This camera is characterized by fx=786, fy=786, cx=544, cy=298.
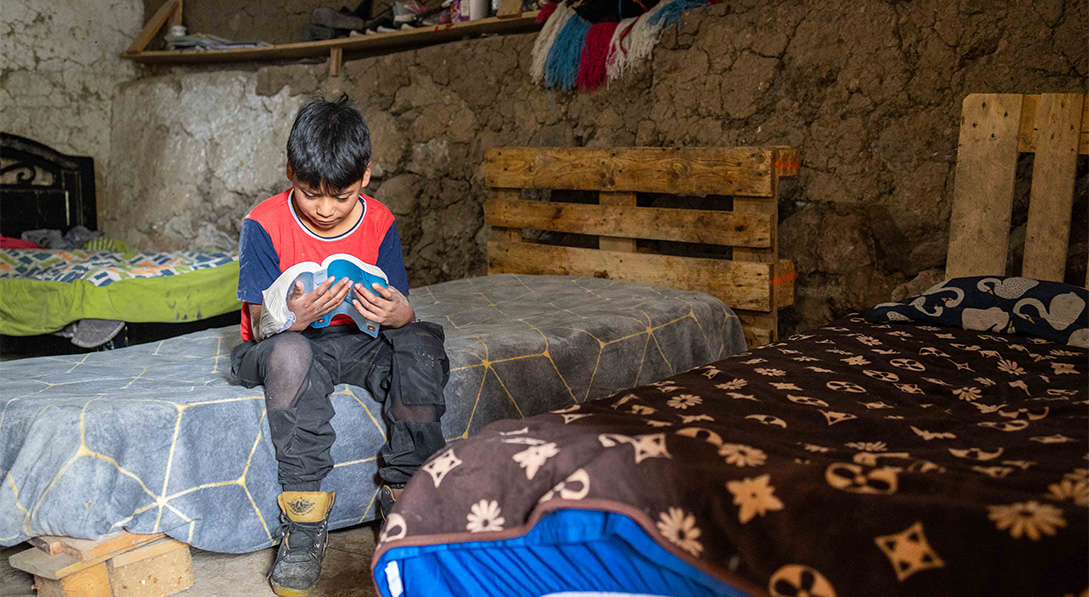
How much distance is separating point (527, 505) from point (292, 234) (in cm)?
112

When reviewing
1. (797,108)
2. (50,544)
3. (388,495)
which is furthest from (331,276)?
(797,108)

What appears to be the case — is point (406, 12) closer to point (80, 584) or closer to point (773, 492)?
point (80, 584)

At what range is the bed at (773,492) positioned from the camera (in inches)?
39.6

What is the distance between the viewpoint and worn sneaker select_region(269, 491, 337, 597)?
1832 mm

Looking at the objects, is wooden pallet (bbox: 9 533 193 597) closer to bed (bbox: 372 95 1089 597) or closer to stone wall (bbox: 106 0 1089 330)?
bed (bbox: 372 95 1089 597)

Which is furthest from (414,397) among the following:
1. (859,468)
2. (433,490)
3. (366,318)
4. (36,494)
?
(859,468)

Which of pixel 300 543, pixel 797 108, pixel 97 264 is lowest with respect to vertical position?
pixel 300 543

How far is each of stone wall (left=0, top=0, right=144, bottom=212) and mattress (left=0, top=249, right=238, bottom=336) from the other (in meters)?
1.88

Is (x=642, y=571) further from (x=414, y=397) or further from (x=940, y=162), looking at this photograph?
(x=940, y=162)

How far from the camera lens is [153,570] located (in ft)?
6.03

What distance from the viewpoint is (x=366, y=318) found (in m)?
2.02

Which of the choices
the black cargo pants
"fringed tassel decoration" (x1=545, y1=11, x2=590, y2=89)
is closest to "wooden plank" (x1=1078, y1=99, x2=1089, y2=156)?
"fringed tassel decoration" (x1=545, y1=11, x2=590, y2=89)

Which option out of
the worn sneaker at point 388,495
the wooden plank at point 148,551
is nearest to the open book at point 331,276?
the worn sneaker at point 388,495

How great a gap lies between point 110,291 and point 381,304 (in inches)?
95.6
